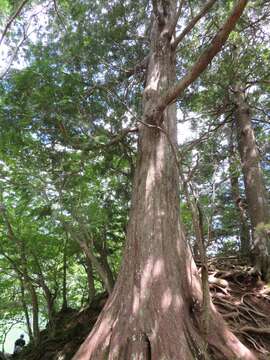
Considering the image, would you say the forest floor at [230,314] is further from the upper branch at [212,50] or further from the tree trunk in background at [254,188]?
the upper branch at [212,50]

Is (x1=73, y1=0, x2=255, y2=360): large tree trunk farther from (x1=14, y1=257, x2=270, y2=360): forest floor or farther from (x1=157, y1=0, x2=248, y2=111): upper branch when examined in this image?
(x1=14, y1=257, x2=270, y2=360): forest floor

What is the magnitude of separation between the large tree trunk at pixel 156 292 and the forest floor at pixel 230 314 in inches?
38.6

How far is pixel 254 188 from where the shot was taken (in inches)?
250

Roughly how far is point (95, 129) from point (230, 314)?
3.63 meters

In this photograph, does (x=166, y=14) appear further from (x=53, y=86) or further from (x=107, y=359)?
(x=107, y=359)

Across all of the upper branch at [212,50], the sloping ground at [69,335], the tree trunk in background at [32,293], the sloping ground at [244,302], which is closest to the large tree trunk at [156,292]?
the upper branch at [212,50]

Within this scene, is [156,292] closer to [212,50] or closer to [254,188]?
[212,50]

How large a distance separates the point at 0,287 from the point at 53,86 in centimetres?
583

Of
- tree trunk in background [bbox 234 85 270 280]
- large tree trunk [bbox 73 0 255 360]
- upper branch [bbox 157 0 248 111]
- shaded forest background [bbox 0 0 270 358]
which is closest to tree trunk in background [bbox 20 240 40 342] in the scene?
shaded forest background [bbox 0 0 270 358]

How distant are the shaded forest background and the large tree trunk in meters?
1.04

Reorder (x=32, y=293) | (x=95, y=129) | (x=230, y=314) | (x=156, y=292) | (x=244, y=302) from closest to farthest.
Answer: (x=156, y=292), (x=230, y=314), (x=244, y=302), (x=95, y=129), (x=32, y=293)

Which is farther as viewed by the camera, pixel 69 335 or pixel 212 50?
pixel 69 335

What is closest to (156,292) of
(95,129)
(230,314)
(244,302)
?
(230,314)

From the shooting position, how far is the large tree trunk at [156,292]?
2832 millimetres
